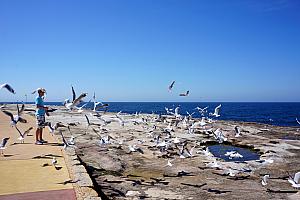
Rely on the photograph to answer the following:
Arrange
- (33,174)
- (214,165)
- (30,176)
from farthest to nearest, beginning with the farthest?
(214,165), (33,174), (30,176)

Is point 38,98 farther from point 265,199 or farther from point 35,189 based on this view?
point 265,199

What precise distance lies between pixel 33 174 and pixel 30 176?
0.55 ft

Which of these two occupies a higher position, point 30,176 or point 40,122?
point 40,122

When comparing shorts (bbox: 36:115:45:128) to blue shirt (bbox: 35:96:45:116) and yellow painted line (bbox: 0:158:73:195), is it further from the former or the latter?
yellow painted line (bbox: 0:158:73:195)

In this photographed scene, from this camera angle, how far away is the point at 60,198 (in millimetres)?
5844

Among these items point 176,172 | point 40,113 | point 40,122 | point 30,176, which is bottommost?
point 176,172

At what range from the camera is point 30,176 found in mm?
7273

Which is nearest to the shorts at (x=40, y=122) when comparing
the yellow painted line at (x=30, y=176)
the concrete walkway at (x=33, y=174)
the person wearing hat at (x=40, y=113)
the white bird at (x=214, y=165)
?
the person wearing hat at (x=40, y=113)

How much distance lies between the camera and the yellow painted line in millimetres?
6414

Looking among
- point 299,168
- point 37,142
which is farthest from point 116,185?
point 299,168

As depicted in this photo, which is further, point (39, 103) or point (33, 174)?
point (39, 103)

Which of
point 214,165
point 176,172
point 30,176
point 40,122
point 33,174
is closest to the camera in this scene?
point 30,176

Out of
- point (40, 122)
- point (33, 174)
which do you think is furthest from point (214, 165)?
point (40, 122)

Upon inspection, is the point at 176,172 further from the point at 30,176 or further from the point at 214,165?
Answer: the point at 30,176
